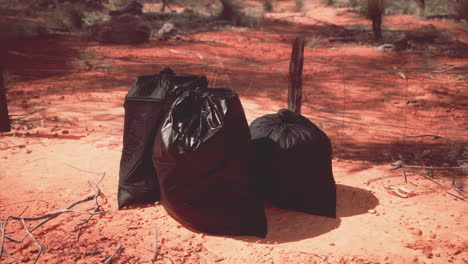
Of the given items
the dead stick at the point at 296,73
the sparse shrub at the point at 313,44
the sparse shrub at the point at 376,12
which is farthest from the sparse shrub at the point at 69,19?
the dead stick at the point at 296,73

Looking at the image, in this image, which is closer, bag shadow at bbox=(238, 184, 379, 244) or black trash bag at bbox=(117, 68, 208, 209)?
bag shadow at bbox=(238, 184, 379, 244)

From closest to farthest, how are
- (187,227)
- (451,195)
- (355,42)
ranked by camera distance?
(187,227) < (451,195) < (355,42)

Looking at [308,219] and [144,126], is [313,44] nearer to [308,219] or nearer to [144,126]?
[308,219]

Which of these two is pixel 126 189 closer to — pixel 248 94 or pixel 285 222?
pixel 285 222

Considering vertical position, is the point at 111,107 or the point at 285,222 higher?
the point at 111,107

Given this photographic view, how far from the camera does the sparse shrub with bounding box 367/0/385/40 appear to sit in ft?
30.8

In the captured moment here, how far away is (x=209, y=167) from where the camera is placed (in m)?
2.34

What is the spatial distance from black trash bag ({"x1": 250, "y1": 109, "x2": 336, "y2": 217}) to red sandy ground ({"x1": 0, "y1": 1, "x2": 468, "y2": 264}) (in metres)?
0.11

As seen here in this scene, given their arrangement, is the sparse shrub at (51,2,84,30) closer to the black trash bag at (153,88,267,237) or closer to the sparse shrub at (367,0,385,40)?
the sparse shrub at (367,0,385,40)

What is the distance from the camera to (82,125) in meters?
4.52

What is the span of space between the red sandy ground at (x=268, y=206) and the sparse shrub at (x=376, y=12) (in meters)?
1.98

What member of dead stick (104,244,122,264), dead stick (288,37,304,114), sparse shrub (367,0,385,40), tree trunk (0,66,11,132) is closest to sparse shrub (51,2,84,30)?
tree trunk (0,66,11,132)

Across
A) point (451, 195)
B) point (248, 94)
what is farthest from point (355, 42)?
point (451, 195)

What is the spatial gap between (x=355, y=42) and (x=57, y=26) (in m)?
8.40
